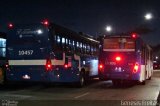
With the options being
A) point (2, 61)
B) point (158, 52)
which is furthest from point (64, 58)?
point (158, 52)

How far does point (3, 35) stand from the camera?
98.1 feet

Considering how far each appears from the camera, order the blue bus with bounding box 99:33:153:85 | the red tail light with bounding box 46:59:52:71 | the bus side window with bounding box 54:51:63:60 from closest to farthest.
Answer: the red tail light with bounding box 46:59:52:71 → the bus side window with bounding box 54:51:63:60 → the blue bus with bounding box 99:33:153:85

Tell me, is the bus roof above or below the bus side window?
above

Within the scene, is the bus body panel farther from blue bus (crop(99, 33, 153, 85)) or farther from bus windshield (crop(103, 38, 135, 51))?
bus windshield (crop(103, 38, 135, 51))

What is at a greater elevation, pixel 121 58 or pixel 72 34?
pixel 72 34

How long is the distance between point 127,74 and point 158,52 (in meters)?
104

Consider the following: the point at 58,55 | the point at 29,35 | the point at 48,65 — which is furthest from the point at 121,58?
the point at 29,35

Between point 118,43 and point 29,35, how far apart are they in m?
6.30

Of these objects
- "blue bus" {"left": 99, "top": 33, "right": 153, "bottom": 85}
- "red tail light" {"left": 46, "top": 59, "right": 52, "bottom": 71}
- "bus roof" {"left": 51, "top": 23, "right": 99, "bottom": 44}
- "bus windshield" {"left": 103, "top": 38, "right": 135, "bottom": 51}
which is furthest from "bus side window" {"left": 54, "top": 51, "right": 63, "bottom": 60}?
"bus windshield" {"left": 103, "top": 38, "right": 135, "bottom": 51}

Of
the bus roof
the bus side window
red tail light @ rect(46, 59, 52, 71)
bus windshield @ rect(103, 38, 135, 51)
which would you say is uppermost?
the bus roof

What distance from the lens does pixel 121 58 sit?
26641mm

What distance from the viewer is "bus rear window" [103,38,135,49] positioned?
2677 cm

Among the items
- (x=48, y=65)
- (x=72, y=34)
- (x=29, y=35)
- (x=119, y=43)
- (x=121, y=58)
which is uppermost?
(x=72, y=34)

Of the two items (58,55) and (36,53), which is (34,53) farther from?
(58,55)
